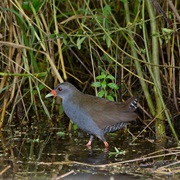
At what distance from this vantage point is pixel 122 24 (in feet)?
28.4

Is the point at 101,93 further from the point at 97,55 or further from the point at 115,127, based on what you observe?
the point at 97,55

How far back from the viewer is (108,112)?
23.4 feet

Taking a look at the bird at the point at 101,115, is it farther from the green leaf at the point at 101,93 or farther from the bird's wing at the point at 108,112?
the green leaf at the point at 101,93

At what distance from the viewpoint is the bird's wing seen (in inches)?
279

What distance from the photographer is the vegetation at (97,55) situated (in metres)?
7.37

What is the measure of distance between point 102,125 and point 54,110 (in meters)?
1.68

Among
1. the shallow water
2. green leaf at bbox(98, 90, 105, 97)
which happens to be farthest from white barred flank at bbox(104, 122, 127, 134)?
green leaf at bbox(98, 90, 105, 97)

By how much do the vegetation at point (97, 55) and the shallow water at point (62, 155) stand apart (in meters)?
0.43

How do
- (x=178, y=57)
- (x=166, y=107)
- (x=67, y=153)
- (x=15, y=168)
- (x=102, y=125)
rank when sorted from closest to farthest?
(x=15, y=168)
(x=67, y=153)
(x=102, y=125)
(x=166, y=107)
(x=178, y=57)

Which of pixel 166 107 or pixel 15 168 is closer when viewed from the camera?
pixel 15 168

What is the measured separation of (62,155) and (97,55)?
1929 millimetres

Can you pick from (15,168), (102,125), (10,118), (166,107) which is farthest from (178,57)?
(15,168)

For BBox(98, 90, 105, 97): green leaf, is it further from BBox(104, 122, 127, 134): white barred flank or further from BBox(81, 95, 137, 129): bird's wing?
BBox(104, 122, 127, 134): white barred flank

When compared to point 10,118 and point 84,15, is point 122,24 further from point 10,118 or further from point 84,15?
point 10,118
